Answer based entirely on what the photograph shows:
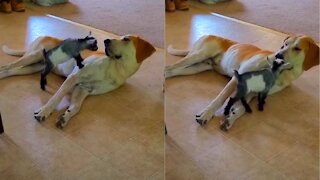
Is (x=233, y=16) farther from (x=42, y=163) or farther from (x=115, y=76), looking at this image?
(x=42, y=163)

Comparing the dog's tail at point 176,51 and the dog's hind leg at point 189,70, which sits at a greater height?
the dog's tail at point 176,51

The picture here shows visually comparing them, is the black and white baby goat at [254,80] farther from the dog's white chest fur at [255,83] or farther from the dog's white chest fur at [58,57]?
the dog's white chest fur at [58,57]

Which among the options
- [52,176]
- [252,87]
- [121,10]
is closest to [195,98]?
[252,87]

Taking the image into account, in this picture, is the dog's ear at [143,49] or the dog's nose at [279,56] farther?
the dog's nose at [279,56]

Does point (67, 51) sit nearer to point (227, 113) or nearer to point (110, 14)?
point (110, 14)

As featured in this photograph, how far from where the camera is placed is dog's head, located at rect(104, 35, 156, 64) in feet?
3.15

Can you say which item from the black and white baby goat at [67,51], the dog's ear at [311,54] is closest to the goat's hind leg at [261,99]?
the dog's ear at [311,54]

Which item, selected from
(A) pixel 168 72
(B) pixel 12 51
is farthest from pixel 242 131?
(B) pixel 12 51

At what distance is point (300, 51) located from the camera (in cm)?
106

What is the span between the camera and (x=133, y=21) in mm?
985

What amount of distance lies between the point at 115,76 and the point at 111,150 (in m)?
0.18

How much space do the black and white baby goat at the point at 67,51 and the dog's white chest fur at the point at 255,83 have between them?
0.41 meters

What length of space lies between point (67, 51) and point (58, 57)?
0.08 ft

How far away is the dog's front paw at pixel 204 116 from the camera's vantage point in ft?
3.43
